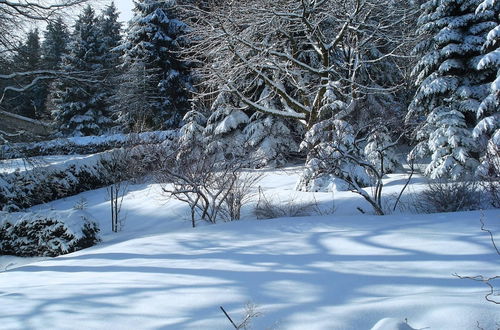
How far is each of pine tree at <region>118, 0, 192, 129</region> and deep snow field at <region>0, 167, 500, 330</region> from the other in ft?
64.9

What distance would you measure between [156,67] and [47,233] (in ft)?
62.0

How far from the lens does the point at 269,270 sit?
3.76 m

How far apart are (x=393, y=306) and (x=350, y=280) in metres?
0.76

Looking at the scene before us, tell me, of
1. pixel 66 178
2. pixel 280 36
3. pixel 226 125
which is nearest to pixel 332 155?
pixel 280 36

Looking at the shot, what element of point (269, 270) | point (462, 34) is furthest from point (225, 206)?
point (462, 34)

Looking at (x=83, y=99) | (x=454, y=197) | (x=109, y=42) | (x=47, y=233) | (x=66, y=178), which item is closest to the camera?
(x=454, y=197)

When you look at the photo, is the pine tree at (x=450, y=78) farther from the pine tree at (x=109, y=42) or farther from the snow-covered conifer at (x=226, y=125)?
the pine tree at (x=109, y=42)

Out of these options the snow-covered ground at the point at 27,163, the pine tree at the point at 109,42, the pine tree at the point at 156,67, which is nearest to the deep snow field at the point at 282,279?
the snow-covered ground at the point at 27,163

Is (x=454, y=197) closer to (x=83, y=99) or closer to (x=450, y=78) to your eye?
(x=450, y=78)

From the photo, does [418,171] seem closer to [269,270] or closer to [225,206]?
[225,206]

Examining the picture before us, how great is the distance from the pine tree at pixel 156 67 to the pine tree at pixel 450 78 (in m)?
14.4

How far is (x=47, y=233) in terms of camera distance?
7316 millimetres

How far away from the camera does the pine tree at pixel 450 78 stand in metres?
11.9

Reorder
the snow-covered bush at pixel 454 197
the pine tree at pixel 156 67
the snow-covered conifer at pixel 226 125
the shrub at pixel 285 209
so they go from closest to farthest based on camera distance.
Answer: the snow-covered bush at pixel 454 197 → the shrub at pixel 285 209 → the snow-covered conifer at pixel 226 125 → the pine tree at pixel 156 67
